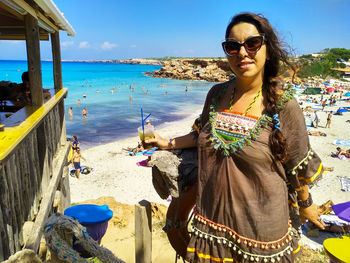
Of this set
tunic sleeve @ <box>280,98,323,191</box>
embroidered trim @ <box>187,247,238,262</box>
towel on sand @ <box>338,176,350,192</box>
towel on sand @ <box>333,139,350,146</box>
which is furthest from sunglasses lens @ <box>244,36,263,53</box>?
towel on sand @ <box>333,139,350,146</box>

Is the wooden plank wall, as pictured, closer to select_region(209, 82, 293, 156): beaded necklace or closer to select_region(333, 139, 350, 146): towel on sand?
select_region(209, 82, 293, 156): beaded necklace

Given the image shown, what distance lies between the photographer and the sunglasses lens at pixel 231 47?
1.70 metres

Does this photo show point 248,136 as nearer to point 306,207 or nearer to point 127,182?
point 306,207

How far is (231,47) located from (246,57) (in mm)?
123

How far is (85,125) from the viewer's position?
21.9 m

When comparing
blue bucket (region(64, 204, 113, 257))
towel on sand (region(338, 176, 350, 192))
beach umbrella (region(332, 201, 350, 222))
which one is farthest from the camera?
towel on sand (region(338, 176, 350, 192))

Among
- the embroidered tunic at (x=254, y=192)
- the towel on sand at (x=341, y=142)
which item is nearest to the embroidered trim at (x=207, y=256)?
the embroidered tunic at (x=254, y=192)

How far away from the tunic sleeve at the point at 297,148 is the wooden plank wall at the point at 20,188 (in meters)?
1.89

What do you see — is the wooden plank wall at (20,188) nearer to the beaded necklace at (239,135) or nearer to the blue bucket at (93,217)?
the blue bucket at (93,217)

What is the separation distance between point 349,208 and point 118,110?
25.3 metres

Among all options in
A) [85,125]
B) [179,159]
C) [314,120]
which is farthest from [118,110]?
[179,159]

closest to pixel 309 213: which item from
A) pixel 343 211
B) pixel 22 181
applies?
pixel 22 181

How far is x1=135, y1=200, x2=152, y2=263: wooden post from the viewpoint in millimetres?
2148

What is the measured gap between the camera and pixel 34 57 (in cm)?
390
